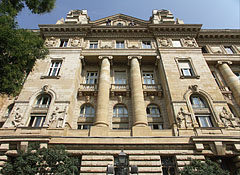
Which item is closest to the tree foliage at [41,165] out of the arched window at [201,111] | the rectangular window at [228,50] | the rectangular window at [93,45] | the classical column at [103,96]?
the classical column at [103,96]

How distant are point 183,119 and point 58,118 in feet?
39.3

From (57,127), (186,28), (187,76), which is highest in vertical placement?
(186,28)

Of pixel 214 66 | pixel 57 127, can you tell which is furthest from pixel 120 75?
pixel 214 66

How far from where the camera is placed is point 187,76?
17.9 m

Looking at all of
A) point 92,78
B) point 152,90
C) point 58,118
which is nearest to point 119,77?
point 92,78

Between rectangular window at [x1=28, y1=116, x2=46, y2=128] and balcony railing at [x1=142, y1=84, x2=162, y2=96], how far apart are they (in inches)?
456

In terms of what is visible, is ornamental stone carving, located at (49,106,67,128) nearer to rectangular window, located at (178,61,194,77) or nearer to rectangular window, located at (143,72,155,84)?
rectangular window, located at (143,72,155,84)

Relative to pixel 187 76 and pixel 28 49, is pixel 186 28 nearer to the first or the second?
pixel 187 76

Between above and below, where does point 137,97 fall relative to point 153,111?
above

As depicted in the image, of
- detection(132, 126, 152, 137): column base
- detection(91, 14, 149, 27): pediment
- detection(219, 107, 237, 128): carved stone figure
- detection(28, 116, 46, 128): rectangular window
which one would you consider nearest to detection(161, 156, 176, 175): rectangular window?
detection(132, 126, 152, 137): column base

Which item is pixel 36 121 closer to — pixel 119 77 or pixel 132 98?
pixel 132 98

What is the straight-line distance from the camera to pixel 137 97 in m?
16.5

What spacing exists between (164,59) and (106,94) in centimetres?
916

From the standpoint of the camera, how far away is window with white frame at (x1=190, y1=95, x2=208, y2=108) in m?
16.2
